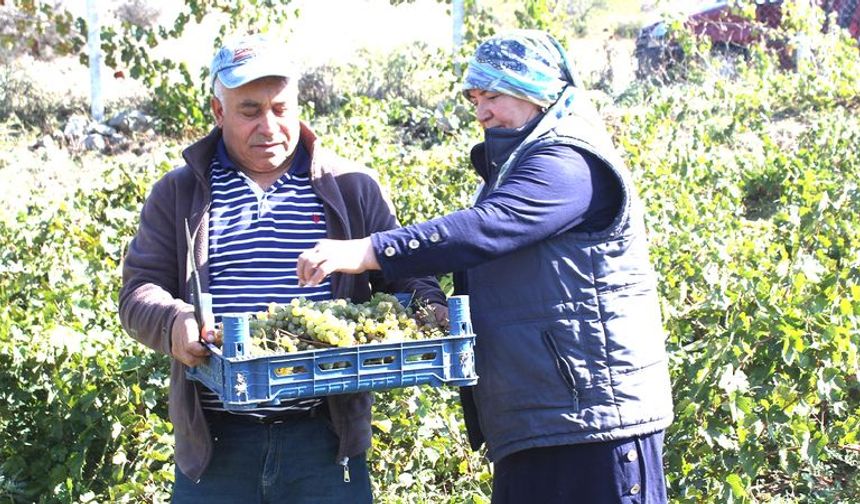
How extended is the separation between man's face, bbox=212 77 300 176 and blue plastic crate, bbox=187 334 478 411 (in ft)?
1.70

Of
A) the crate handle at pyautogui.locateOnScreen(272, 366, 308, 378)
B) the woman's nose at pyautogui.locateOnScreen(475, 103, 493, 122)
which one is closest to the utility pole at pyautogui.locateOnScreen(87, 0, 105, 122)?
the woman's nose at pyautogui.locateOnScreen(475, 103, 493, 122)

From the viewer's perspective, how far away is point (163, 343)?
2.62m

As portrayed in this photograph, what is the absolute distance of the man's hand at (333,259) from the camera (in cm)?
238

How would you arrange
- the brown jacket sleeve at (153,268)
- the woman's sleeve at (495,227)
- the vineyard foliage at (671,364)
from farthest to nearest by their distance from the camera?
the vineyard foliage at (671,364)
the brown jacket sleeve at (153,268)
the woman's sleeve at (495,227)

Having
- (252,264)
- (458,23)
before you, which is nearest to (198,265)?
(252,264)

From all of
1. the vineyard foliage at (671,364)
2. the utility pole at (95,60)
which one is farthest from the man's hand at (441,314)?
the utility pole at (95,60)

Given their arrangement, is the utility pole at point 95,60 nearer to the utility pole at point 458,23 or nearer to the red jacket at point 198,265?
the utility pole at point 458,23

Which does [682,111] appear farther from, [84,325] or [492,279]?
[492,279]

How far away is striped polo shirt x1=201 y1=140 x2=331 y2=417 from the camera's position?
269 centimetres

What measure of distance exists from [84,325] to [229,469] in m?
1.57

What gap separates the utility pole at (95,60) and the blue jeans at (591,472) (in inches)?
262

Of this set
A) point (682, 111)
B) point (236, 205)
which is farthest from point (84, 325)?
point (682, 111)

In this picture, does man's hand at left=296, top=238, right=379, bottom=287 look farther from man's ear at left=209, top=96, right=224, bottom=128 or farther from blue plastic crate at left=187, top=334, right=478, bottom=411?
man's ear at left=209, top=96, right=224, bottom=128

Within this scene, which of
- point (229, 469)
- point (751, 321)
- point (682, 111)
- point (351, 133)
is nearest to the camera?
point (229, 469)
